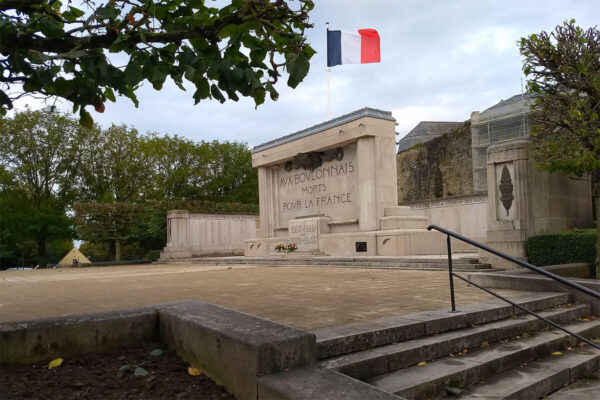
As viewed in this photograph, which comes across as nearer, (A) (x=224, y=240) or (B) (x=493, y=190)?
(B) (x=493, y=190)

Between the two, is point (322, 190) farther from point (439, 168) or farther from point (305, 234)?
point (439, 168)

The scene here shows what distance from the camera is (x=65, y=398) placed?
266 centimetres

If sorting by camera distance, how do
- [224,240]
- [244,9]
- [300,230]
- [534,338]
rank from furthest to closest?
1. [224,240]
2. [300,230]
3. [534,338]
4. [244,9]

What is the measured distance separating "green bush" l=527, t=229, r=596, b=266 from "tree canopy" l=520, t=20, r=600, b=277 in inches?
36.5

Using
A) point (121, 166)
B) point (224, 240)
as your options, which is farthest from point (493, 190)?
point (121, 166)

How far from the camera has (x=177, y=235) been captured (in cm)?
2612

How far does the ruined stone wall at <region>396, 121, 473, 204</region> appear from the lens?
107ft

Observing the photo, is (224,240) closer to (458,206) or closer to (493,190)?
(458,206)

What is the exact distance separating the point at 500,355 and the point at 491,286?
11.1ft

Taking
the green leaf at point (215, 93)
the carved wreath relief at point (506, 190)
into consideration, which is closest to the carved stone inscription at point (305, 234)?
the carved wreath relief at point (506, 190)

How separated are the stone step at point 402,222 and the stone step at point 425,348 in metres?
11.0

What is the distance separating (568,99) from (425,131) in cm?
3976

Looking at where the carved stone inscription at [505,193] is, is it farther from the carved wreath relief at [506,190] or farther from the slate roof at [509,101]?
the slate roof at [509,101]

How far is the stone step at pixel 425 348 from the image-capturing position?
3137mm
